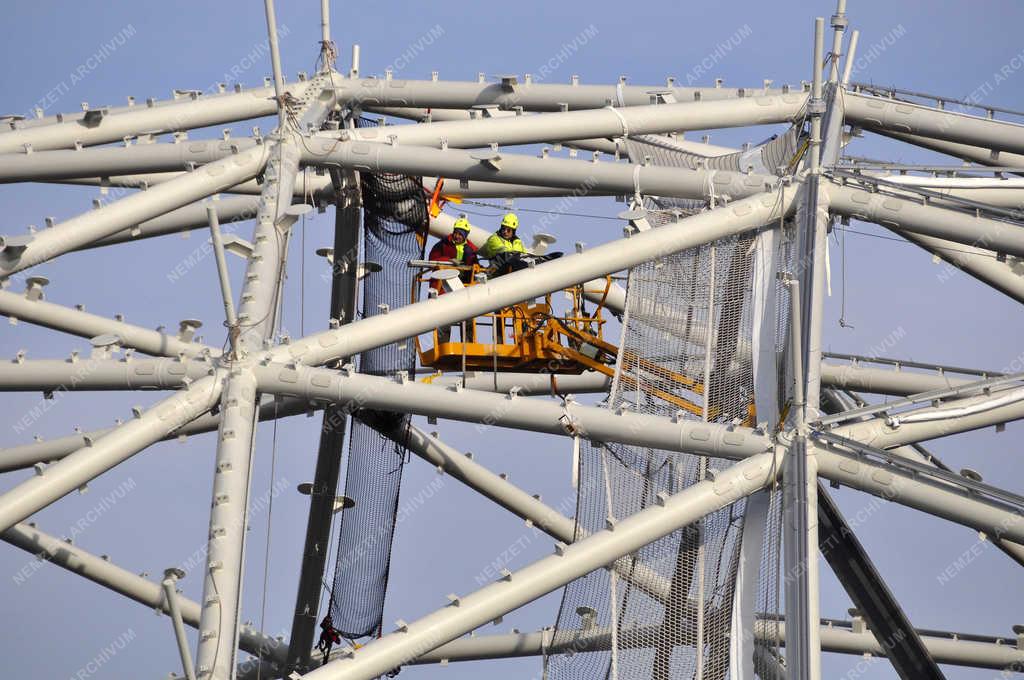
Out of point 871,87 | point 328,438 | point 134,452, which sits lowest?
point 134,452

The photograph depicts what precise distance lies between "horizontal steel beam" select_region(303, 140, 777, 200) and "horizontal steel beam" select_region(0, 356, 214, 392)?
4982mm

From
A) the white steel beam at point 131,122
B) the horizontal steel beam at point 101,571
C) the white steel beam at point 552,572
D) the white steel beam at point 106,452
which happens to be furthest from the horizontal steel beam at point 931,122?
the horizontal steel beam at point 101,571

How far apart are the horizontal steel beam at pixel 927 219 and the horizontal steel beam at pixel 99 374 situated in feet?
35.7

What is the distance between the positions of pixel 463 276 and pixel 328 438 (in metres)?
4.16

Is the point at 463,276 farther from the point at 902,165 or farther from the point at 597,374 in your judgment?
the point at 902,165

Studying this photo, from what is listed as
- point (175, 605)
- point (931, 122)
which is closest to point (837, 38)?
point (931, 122)

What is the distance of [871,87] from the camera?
3866cm

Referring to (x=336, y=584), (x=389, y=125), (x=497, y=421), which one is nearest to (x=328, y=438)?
(x=336, y=584)

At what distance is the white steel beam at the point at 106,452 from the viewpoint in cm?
2980

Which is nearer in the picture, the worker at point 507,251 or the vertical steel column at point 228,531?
the vertical steel column at point 228,531

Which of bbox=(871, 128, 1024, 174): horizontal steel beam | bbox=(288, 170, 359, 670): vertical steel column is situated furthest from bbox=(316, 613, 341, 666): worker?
bbox=(871, 128, 1024, 174): horizontal steel beam

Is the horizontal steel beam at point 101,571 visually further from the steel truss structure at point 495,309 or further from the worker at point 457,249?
the worker at point 457,249

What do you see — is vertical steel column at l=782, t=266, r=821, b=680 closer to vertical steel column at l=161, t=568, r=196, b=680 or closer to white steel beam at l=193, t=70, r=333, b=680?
white steel beam at l=193, t=70, r=333, b=680

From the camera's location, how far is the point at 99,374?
34188 millimetres
